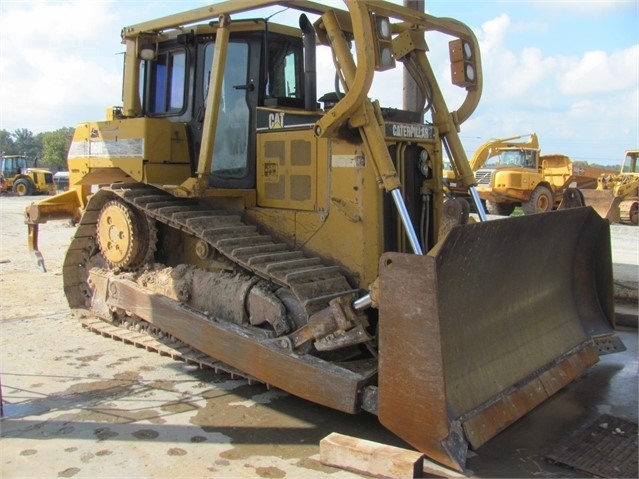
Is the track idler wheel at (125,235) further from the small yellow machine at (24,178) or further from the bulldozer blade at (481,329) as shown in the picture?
the small yellow machine at (24,178)

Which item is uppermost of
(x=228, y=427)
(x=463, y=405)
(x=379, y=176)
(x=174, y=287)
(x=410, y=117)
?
(x=410, y=117)

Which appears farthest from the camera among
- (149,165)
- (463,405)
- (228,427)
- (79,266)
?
(79,266)

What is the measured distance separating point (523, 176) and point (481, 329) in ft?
52.7

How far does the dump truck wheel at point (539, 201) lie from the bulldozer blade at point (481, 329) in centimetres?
1447

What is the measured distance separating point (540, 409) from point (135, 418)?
112 inches

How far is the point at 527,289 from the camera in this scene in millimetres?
4895

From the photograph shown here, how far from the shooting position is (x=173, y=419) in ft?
14.5

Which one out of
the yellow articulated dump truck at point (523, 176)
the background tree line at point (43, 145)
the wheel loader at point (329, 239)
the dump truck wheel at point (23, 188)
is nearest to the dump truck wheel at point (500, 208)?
the yellow articulated dump truck at point (523, 176)

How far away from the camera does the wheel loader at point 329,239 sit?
12.4 feet

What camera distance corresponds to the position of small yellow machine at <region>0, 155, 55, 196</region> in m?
34.7

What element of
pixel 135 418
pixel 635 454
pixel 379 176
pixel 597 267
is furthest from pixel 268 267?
pixel 597 267

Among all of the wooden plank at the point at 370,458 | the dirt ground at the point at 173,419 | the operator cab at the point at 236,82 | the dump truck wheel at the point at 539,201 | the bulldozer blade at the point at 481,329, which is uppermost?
the operator cab at the point at 236,82

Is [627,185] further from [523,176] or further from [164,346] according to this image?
[164,346]

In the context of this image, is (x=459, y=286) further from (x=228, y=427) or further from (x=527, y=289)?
(x=228, y=427)
